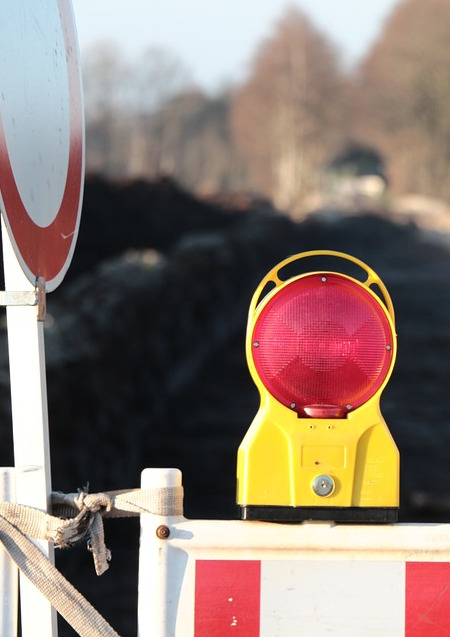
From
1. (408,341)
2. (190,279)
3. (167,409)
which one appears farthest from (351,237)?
(167,409)

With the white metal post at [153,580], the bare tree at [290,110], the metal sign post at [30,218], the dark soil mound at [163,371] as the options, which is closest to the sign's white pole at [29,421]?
the metal sign post at [30,218]

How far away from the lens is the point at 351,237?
3136cm

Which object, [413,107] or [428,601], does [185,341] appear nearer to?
[428,601]

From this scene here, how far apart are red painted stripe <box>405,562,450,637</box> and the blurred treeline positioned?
2361 inches

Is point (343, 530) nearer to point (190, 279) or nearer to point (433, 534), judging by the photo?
point (433, 534)

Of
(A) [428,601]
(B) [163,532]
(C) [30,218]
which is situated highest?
(C) [30,218]

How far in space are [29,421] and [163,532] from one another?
0.28 metres

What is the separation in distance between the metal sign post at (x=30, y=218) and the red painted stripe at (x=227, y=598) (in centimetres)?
25

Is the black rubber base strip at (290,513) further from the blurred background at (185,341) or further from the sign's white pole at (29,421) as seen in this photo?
the blurred background at (185,341)

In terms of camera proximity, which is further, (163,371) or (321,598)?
(163,371)

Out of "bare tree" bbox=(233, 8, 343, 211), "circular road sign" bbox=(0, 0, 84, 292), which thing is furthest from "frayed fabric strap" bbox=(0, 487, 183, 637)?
"bare tree" bbox=(233, 8, 343, 211)

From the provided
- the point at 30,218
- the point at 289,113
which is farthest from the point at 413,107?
the point at 30,218

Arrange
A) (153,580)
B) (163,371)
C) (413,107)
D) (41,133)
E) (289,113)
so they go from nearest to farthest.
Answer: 1. (153,580)
2. (41,133)
3. (163,371)
4. (413,107)
5. (289,113)

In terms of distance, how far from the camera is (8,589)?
2.16 m
